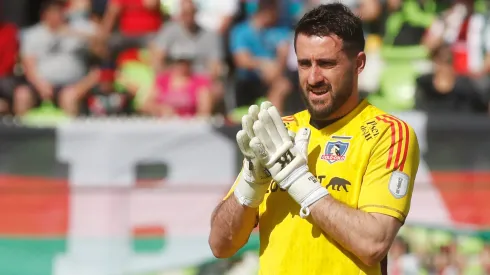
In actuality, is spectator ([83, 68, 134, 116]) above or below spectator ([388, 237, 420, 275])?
above

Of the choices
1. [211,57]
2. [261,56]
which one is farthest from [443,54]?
[211,57]

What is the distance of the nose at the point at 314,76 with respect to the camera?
11.7ft

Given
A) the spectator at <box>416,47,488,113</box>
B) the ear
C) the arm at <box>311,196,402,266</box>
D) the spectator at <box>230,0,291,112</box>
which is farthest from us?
the spectator at <box>230,0,291,112</box>

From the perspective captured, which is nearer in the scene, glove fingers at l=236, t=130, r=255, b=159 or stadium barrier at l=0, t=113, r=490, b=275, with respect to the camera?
glove fingers at l=236, t=130, r=255, b=159

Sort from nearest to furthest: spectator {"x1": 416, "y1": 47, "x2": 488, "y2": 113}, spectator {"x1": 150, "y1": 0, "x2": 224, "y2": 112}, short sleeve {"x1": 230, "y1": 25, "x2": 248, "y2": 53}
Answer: spectator {"x1": 416, "y1": 47, "x2": 488, "y2": 113} < spectator {"x1": 150, "y1": 0, "x2": 224, "y2": 112} < short sleeve {"x1": 230, "y1": 25, "x2": 248, "y2": 53}

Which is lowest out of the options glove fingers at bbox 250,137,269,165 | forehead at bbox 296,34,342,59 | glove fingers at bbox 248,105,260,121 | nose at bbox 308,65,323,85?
glove fingers at bbox 250,137,269,165

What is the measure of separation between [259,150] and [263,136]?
0.05 metres

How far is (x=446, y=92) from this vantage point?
893cm

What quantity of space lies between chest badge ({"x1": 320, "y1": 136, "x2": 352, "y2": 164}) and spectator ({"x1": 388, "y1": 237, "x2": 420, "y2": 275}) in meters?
3.83

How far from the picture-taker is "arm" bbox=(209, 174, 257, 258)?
12.1ft

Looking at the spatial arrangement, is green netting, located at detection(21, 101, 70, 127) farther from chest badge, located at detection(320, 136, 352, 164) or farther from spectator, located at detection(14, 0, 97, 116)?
chest badge, located at detection(320, 136, 352, 164)

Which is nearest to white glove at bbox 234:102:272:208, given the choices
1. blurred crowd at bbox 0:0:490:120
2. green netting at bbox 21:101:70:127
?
blurred crowd at bbox 0:0:490:120

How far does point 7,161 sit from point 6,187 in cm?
21

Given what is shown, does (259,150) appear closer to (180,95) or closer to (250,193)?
(250,193)
